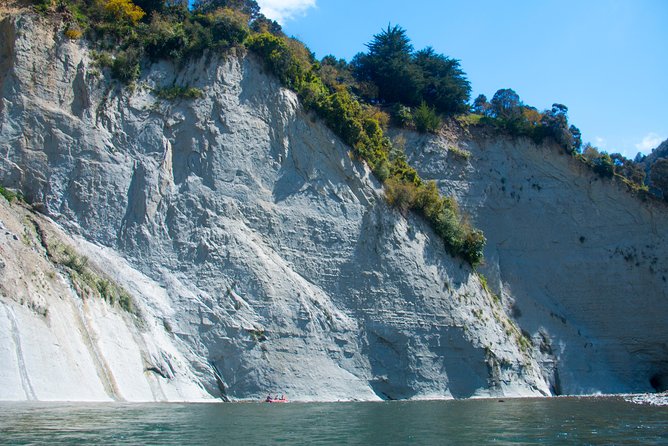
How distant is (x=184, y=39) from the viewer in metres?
36.8

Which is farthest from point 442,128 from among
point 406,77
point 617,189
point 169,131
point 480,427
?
point 480,427

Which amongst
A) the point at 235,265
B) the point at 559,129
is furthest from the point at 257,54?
the point at 559,129

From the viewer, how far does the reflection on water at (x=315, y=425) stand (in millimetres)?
15859

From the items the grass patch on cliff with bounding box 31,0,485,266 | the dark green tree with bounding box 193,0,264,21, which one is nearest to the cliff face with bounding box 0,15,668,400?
the grass patch on cliff with bounding box 31,0,485,266

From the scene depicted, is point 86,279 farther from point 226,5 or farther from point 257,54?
point 226,5

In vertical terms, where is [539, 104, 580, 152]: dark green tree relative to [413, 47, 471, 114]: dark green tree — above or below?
below

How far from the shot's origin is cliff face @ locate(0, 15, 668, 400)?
1108 inches

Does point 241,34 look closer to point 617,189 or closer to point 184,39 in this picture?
point 184,39

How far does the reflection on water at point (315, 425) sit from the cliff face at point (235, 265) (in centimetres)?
456

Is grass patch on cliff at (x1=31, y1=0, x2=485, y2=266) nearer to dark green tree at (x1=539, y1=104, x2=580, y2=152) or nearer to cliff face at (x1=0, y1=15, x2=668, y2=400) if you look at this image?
cliff face at (x1=0, y1=15, x2=668, y2=400)

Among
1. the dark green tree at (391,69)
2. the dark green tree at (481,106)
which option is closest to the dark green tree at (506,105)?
the dark green tree at (481,106)

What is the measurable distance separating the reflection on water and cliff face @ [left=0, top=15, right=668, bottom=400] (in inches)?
179

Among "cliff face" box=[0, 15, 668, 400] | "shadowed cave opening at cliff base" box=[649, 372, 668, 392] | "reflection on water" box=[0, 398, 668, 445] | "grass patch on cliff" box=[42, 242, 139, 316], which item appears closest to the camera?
"reflection on water" box=[0, 398, 668, 445]

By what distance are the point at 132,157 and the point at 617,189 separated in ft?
92.9
